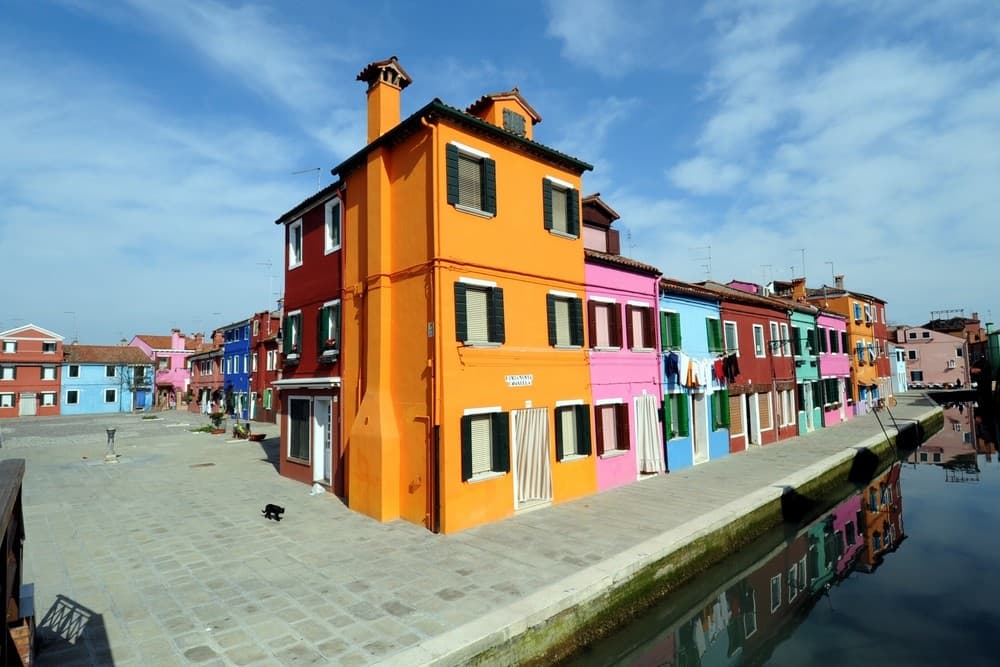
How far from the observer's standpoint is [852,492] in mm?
18500

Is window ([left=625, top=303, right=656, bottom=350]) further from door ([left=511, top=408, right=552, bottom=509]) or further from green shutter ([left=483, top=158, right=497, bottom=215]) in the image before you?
green shutter ([left=483, top=158, right=497, bottom=215])

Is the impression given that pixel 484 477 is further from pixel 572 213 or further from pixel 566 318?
pixel 572 213

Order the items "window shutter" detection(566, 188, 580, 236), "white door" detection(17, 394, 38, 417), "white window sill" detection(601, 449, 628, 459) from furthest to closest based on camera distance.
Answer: "white door" detection(17, 394, 38, 417) → "white window sill" detection(601, 449, 628, 459) → "window shutter" detection(566, 188, 580, 236)

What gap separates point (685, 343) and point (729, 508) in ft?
26.8

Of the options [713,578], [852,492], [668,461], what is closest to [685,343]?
[668,461]

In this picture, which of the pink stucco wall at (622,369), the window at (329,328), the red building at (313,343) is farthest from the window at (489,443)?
the window at (329,328)

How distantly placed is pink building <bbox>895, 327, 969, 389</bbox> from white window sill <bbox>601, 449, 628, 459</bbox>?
70.7 meters

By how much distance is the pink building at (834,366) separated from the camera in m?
30.0

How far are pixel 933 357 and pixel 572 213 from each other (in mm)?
74614

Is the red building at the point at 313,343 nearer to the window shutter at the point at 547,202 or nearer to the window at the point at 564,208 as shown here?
the window shutter at the point at 547,202

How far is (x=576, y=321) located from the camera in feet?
47.3

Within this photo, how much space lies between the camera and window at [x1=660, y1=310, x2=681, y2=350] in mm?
18234

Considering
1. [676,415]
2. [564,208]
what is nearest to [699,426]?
[676,415]

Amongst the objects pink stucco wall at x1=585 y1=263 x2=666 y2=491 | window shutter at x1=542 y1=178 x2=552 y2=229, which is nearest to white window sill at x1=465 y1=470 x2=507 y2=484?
pink stucco wall at x1=585 y1=263 x2=666 y2=491
